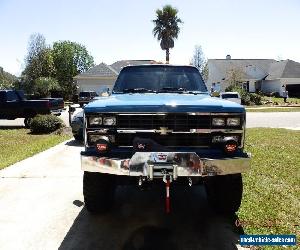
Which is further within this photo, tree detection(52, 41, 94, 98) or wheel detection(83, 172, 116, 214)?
tree detection(52, 41, 94, 98)

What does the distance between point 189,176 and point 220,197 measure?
1.15 meters

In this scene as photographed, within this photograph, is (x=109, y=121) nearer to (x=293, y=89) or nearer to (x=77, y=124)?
(x=77, y=124)

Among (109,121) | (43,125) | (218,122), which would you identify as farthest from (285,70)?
(109,121)

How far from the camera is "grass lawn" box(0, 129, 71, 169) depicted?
9.32m

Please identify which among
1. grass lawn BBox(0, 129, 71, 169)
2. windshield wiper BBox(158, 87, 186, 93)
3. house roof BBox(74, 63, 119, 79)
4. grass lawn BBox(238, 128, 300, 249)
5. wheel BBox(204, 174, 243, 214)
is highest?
house roof BBox(74, 63, 119, 79)

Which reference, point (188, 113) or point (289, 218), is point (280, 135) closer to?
point (289, 218)

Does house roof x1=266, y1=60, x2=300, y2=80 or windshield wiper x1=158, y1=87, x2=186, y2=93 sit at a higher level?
house roof x1=266, y1=60, x2=300, y2=80

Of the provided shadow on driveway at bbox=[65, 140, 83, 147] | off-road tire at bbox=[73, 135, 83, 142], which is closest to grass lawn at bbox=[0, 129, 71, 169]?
shadow on driveway at bbox=[65, 140, 83, 147]

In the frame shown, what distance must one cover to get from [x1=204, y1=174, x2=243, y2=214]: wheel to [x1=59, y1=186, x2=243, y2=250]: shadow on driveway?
0.15 m

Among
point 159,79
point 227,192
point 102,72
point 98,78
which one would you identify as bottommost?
point 227,192

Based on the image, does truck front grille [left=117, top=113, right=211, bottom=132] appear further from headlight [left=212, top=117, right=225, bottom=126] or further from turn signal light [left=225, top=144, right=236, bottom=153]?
turn signal light [left=225, top=144, right=236, bottom=153]

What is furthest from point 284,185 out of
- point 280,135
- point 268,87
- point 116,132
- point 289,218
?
point 268,87

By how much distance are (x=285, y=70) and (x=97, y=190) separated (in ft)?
182

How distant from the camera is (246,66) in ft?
190
